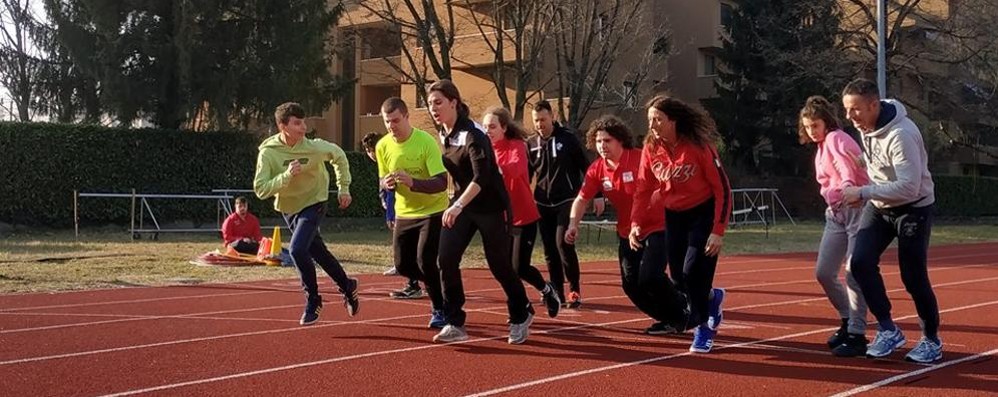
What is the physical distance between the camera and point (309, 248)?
7641 millimetres

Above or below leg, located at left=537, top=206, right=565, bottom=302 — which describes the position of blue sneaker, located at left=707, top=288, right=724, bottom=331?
below

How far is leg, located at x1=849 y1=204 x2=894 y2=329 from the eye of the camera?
598 centimetres

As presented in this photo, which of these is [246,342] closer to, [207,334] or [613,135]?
[207,334]

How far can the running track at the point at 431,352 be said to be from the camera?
5.45 metres

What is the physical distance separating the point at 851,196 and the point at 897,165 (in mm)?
317

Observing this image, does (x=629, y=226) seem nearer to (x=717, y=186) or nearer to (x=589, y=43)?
(x=717, y=186)

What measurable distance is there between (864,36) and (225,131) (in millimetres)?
20282

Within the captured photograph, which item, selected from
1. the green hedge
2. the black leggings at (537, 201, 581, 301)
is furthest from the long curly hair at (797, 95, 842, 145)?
the green hedge

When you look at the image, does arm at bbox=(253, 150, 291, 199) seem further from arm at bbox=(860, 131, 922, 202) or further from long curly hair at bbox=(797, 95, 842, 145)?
arm at bbox=(860, 131, 922, 202)

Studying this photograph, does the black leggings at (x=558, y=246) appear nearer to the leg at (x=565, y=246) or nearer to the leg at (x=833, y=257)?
the leg at (x=565, y=246)

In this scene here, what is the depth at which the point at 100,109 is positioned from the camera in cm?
2500

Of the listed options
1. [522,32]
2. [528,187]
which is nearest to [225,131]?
[522,32]

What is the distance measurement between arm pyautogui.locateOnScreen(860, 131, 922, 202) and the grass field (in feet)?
28.9

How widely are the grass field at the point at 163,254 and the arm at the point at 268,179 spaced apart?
4.85 metres
